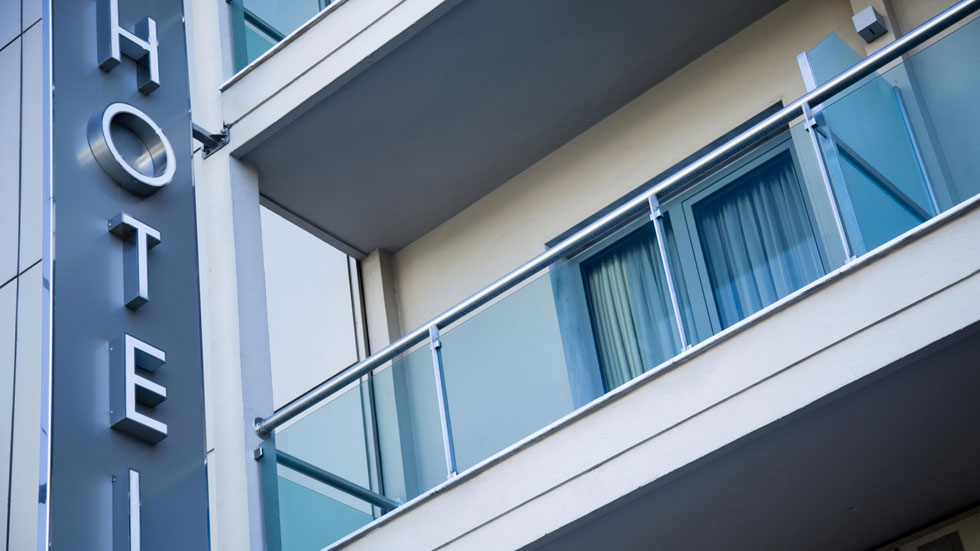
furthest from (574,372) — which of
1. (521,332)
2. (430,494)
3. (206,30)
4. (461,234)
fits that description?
(206,30)

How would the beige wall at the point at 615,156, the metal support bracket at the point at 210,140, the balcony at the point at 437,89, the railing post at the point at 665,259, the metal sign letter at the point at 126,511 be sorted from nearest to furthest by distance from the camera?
the metal sign letter at the point at 126,511 < the railing post at the point at 665,259 < the beige wall at the point at 615,156 < the balcony at the point at 437,89 < the metal support bracket at the point at 210,140

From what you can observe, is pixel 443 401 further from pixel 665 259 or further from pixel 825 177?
pixel 825 177

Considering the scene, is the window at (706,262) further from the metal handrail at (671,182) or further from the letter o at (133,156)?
the letter o at (133,156)

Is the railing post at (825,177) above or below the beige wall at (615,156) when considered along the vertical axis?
below

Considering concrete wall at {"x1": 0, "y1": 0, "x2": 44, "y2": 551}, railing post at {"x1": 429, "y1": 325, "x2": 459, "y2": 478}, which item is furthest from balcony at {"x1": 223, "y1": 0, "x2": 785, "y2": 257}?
concrete wall at {"x1": 0, "y1": 0, "x2": 44, "y2": 551}

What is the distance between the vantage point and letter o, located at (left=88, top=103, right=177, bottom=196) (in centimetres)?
695

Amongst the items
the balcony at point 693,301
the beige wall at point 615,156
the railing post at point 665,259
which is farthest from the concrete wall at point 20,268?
the railing post at point 665,259

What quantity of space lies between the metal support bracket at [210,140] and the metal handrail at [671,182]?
6.67 feet

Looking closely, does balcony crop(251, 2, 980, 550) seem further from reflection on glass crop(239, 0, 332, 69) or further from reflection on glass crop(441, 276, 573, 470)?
reflection on glass crop(239, 0, 332, 69)

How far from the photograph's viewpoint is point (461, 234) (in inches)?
395

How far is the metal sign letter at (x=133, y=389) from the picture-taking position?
6.16 metres

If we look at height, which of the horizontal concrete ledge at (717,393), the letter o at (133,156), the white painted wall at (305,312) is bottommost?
the horizontal concrete ledge at (717,393)

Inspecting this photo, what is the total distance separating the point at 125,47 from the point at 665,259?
320 cm

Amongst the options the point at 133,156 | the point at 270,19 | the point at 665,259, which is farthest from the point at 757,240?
the point at 270,19
